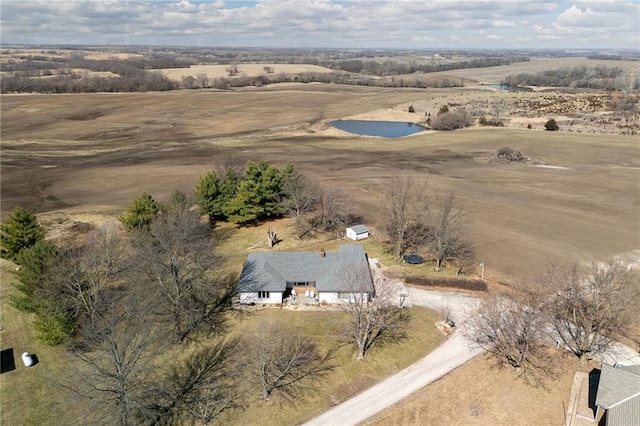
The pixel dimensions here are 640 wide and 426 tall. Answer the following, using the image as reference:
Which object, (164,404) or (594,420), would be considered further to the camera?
(164,404)

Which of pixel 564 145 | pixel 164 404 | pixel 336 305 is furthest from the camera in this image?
pixel 564 145

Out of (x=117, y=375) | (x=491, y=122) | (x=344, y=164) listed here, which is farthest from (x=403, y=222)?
(x=491, y=122)

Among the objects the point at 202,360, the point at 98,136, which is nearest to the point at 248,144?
the point at 98,136

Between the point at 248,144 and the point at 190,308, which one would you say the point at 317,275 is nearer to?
the point at 190,308

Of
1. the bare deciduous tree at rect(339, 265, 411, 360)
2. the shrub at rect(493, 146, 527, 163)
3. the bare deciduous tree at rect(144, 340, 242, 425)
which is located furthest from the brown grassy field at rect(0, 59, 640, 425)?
the bare deciduous tree at rect(144, 340, 242, 425)

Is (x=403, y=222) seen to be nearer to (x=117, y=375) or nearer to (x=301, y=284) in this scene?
(x=301, y=284)

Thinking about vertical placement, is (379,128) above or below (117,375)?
above

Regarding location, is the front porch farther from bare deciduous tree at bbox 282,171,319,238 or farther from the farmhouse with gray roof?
bare deciduous tree at bbox 282,171,319,238
